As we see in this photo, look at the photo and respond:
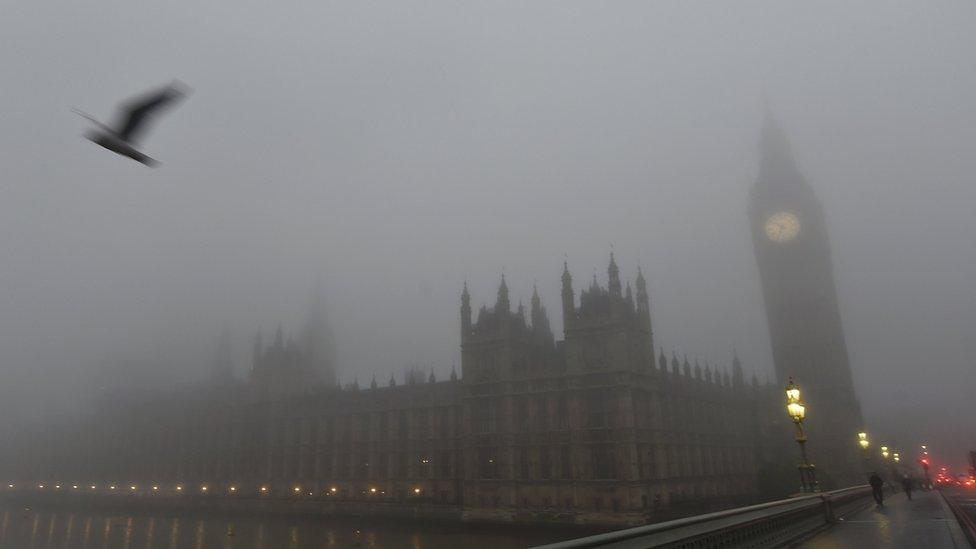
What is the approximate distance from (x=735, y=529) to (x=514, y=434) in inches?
2295

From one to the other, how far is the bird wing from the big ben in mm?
109617

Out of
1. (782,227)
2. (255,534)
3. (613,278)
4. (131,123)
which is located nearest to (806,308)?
(782,227)

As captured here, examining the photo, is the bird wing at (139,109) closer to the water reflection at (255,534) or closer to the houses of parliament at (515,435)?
the water reflection at (255,534)

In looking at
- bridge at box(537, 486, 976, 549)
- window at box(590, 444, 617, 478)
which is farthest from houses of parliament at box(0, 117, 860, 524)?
bridge at box(537, 486, 976, 549)

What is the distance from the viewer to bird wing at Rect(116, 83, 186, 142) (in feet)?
23.8

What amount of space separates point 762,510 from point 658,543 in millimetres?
7499

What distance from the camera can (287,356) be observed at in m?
128

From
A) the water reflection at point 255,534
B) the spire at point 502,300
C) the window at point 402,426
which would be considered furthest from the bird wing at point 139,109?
the window at point 402,426

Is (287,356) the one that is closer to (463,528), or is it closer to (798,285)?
(463,528)

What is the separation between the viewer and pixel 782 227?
157 meters

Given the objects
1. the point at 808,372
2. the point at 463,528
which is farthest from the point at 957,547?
the point at 808,372

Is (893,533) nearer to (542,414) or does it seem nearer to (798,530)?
(798,530)

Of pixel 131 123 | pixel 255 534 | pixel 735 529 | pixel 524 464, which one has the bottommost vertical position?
pixel 255 534

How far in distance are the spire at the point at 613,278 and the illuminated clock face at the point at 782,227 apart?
96730 mm
